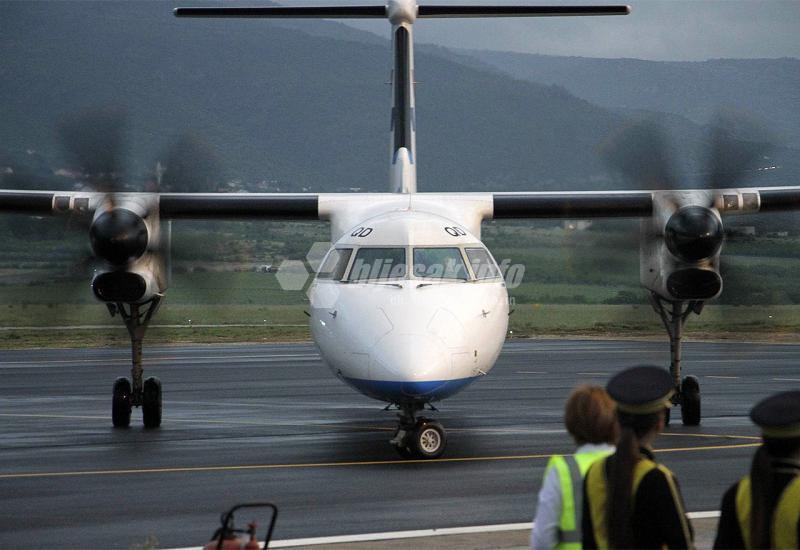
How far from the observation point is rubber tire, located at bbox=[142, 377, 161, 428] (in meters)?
18.7

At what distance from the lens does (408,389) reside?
13625mm

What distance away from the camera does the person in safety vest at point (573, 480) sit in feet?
18.1

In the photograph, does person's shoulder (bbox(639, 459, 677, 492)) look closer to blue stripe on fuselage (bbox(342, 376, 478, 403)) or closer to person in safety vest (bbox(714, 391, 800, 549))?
person in safety vest (bbox(714, 391, 800, 549))

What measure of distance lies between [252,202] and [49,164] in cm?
17778

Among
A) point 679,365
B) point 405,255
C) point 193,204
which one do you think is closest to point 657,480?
point 405,255

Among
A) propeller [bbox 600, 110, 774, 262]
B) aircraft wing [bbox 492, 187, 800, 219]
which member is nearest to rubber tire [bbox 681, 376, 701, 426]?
propeller [bbox 600, 110, 774, 262]

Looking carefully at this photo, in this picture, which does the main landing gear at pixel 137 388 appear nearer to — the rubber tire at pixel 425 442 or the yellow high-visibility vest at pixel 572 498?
the rubber tire at pixel 425 442

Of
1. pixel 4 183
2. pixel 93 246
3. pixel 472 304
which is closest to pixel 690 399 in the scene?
pixel 472 304

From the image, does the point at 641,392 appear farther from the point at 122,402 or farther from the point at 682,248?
the point at 122,402

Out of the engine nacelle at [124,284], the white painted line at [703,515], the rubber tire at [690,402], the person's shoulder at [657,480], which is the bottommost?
the white painted line at [703,515]

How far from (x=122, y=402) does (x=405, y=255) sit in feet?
19.6

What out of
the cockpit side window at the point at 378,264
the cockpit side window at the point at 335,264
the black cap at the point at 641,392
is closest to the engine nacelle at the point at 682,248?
the cockpit side window at the point at 378,264

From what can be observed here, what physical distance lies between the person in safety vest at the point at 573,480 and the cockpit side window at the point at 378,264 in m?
9.27

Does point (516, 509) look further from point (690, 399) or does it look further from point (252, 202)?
point (252, 202)
